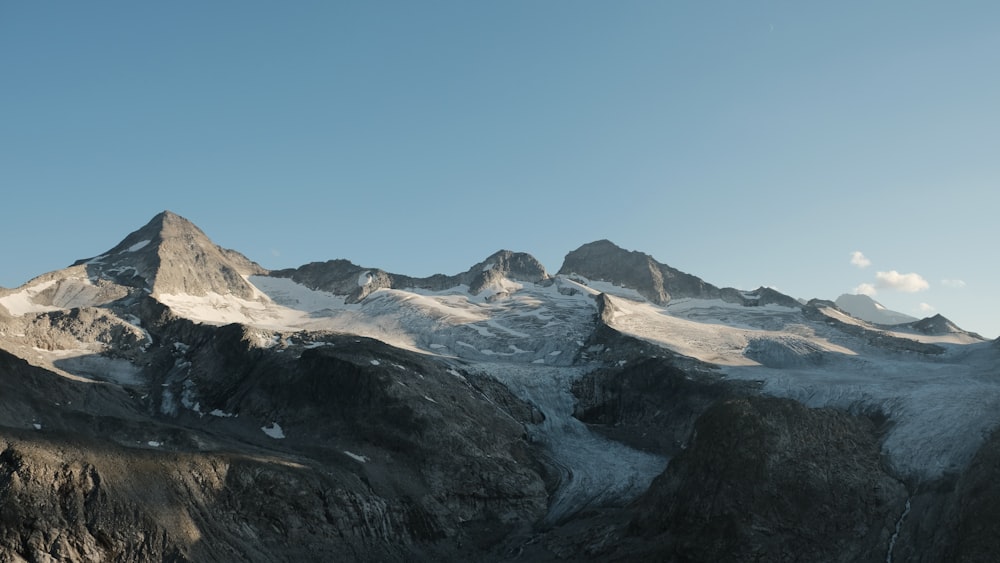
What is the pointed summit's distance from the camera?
168m

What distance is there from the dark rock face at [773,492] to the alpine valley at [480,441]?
229mm

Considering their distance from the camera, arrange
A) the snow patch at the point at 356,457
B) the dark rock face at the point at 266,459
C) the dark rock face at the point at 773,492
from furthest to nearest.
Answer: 1. the snow patch at the point at 356,457
2. the dark rock face at the point at 773,492
3. the dark rock face at the point at 266,459

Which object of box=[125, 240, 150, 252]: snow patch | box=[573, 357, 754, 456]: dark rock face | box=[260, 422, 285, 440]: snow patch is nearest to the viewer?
box=[260, 422, 285, 440]: snow patch

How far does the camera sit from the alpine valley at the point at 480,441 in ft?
197

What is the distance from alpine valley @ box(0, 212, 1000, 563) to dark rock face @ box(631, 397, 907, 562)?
9.0 inches

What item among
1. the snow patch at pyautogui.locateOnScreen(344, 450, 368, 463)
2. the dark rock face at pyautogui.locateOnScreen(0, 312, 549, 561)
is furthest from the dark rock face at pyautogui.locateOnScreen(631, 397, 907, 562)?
the snow patch at pyautogui.locateOnScreen(344, 450, 368, 463)

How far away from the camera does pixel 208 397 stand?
109 meters

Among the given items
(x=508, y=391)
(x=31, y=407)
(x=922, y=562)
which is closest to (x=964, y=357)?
(x=508, y=391)

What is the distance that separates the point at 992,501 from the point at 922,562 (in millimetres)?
6542

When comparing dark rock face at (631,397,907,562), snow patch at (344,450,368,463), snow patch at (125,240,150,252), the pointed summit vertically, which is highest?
snow patch at (125,240,150,252)

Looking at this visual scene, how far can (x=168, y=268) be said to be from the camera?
175 metres

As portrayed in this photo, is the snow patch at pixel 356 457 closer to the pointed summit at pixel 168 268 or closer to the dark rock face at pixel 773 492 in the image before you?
the dark rock face at pixel 773 492

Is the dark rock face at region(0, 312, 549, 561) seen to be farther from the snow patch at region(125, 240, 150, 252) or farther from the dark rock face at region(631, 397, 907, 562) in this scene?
the snow patch at region(125, 240, 150, 252)

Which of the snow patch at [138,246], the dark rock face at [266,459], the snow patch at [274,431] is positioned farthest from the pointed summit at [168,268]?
the snow patch at [274,431]
